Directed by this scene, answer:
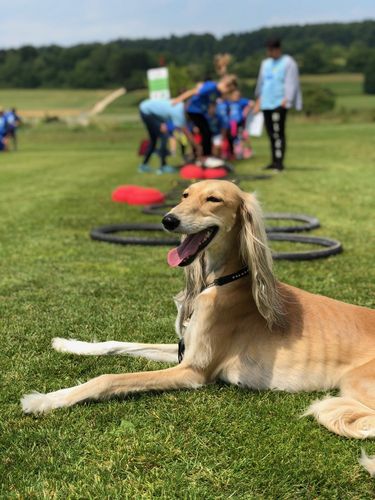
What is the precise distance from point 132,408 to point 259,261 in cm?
116

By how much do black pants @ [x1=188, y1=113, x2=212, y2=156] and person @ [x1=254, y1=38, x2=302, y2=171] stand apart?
156 centimetres

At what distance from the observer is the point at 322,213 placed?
406 inches

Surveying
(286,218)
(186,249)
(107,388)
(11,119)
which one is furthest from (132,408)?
(11,119)

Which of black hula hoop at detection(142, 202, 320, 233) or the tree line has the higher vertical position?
the tree line

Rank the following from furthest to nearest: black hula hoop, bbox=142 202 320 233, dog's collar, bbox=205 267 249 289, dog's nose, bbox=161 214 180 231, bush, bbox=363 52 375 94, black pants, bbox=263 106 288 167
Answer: bush, bbox=363 52 375 94 < black pants, bbox=263 106 288 167 < black hula hoop, bbox=142 202 320 233 < dog's collar, bbox=205 267 249 289 < dog's nose, bbox=161 214 180 231

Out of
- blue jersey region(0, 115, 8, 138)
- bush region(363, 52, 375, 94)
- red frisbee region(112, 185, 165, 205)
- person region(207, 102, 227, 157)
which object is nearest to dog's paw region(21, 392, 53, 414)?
red frisbee region(112, 185, 165, 205)

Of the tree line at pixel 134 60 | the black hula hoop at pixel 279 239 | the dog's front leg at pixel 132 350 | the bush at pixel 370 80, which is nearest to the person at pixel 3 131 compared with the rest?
the black hula hoop at pixel 279 239

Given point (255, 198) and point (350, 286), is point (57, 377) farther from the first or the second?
point (350, 286)

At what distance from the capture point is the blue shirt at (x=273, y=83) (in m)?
14.6

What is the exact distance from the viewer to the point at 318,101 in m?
71.1

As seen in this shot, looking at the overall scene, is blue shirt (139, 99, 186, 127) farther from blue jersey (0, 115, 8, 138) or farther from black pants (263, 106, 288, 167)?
blue jersey (0, 115, 8, 138)

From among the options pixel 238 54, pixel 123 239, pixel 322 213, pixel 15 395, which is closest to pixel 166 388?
pixel 15 395

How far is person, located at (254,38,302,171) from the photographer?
14.6m

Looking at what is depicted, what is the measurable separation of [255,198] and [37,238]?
5.30m
